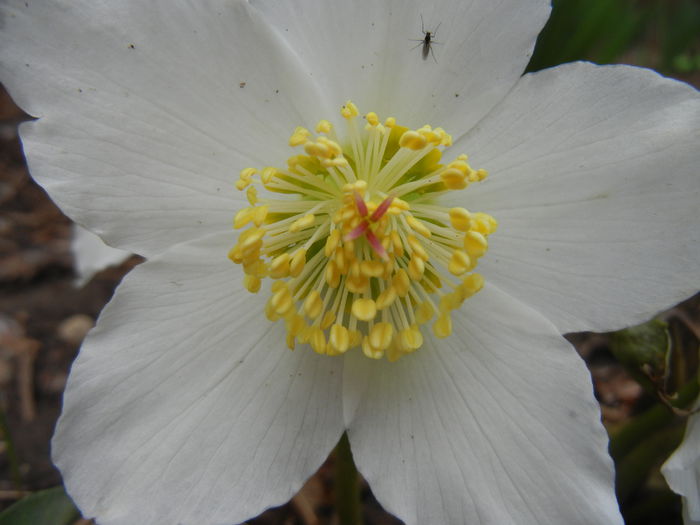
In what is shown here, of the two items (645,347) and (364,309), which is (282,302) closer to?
(364,309)

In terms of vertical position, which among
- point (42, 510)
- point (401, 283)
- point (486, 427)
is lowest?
point (42, 510)

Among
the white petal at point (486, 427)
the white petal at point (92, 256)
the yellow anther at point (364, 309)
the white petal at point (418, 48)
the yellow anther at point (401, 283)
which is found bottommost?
the white petal at point (92, 256)

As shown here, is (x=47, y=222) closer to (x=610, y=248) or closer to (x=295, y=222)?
(x=295, y=222)

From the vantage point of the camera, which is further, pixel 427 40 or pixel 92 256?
pixel 92 256

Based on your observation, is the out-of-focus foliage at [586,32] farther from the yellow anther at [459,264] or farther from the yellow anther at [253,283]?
the yellow anther at [253,283]

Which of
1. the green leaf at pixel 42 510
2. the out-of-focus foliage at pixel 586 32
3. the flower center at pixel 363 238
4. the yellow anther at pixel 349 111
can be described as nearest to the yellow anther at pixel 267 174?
the flower center at pixel 363 238

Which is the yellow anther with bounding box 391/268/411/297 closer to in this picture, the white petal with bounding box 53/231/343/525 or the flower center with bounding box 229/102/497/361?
the flower center with bounding box 229/102/497/361

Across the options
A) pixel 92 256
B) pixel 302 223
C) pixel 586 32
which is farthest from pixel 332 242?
pixel 586 32
